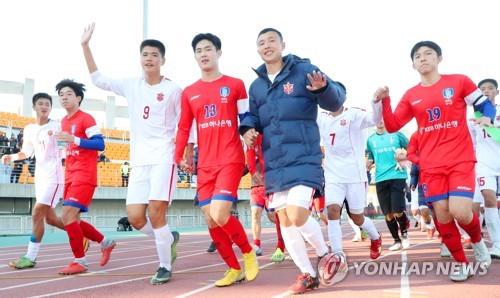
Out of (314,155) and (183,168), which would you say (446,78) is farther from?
(183,168)

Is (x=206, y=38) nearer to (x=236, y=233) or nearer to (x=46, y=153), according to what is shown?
(x=236, y=233)

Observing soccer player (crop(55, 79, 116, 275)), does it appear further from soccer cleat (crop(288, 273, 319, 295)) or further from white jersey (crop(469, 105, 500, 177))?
white jersey (crop(469, 105, 500, 177))

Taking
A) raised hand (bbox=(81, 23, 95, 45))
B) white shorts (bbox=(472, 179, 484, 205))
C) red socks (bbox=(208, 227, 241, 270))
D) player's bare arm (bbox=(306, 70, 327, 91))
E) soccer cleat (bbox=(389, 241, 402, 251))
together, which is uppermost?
raised hand (bbox=(81, 23, 95, 45))

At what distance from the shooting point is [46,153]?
6684mm

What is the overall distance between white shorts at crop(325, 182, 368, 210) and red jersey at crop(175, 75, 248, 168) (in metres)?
1.74

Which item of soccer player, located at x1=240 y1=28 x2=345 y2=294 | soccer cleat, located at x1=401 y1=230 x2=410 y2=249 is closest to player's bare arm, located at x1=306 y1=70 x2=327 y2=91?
soccer player, located at x1=240 y1=28 x2=345 y2=294

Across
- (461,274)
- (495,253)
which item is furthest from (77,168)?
(495,253)

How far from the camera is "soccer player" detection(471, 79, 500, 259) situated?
6125mm

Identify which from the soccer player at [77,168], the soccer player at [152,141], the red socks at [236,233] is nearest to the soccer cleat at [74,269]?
the soccer player at [77,168]

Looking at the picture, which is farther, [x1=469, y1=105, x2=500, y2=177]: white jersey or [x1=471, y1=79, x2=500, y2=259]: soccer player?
[x1=469, y1=105, x2=500, y2=177]: white jersey

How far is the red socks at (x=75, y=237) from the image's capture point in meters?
5.73

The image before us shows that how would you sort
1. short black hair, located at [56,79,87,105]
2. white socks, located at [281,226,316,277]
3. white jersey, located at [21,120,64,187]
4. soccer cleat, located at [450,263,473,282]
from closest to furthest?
white socks, located at [281,226,316,277] < soccer cleat, located at [450,263,473,282] < short black hair, located at [56,79,87,105] < white jersey, located at [21,120,64,187]

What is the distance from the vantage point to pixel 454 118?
4.49m

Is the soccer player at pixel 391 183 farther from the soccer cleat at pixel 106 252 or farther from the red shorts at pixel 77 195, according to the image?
the red shorts at pixel 77 195
